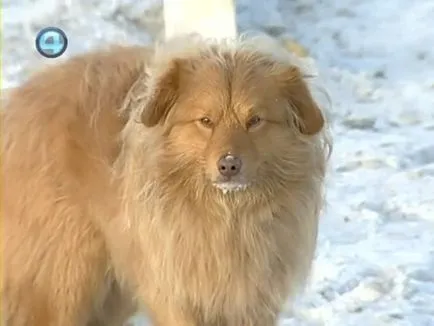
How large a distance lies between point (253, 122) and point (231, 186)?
0.21 meters

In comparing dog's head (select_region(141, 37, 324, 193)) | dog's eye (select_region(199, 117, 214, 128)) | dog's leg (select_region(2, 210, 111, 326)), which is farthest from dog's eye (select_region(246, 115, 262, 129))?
dog's leg (select_region(2, 210, 111, 326))

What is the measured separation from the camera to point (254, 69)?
327 centimetres

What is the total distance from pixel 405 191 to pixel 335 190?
38cm

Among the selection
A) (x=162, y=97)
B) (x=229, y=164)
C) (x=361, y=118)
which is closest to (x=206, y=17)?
(x=361, y=118)

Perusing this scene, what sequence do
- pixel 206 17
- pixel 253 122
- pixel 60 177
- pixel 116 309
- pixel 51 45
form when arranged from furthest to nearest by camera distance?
pixel 206 17
pixel 51 45
pixel 116 309
pixel 60 177
pixel 253 122

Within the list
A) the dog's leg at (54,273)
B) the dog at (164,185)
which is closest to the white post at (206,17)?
the dog at (164,185)

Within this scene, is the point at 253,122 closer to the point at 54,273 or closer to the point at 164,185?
the point at 164,185

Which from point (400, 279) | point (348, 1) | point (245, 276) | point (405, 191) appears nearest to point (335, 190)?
point (405, 191)

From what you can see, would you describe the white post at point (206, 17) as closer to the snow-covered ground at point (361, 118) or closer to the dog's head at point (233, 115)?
the snow-covered ground at point (361, 118)

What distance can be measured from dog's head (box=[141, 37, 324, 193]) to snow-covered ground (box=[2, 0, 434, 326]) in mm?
1205

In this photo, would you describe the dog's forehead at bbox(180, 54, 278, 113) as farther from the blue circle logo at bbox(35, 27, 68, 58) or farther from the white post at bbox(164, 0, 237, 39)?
the white post at bbox(164, 0, 237, 39)

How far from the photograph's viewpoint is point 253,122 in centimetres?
320

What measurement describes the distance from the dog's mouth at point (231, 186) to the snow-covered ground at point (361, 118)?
1.19 m

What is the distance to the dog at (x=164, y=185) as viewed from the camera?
10.6ft
